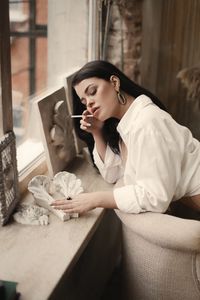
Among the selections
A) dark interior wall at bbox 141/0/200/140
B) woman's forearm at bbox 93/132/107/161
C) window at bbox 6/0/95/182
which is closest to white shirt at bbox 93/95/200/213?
woman's forearm at bbox 93/132/107/161

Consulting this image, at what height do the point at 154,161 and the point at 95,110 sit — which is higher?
the point at 95,110

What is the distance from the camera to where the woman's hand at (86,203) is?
1.58m

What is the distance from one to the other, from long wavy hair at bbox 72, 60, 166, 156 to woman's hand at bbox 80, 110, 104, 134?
0.10 feet

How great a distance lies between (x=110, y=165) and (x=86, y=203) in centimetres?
35

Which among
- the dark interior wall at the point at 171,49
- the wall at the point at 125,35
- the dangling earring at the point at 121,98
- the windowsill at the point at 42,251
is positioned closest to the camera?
the windowsill at the point at 42,251

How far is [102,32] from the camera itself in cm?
254

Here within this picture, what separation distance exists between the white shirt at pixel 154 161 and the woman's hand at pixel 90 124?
17 centimetres

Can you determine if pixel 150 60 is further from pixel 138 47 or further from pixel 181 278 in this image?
pixel 181 278

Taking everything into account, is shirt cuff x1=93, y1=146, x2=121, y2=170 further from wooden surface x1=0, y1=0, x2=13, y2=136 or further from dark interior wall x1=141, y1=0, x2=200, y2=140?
dark interior wall x1=141, y1=0, x2=200, y2=140

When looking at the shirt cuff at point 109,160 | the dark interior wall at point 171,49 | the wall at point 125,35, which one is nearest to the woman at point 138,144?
the shirt cuff at point 109,160

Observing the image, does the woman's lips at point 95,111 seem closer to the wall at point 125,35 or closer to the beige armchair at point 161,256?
the beige armchair at point 161,256

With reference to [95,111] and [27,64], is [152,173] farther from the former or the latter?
[27,64]

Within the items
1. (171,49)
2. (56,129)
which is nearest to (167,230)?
(56,129)

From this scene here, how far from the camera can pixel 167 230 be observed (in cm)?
143
